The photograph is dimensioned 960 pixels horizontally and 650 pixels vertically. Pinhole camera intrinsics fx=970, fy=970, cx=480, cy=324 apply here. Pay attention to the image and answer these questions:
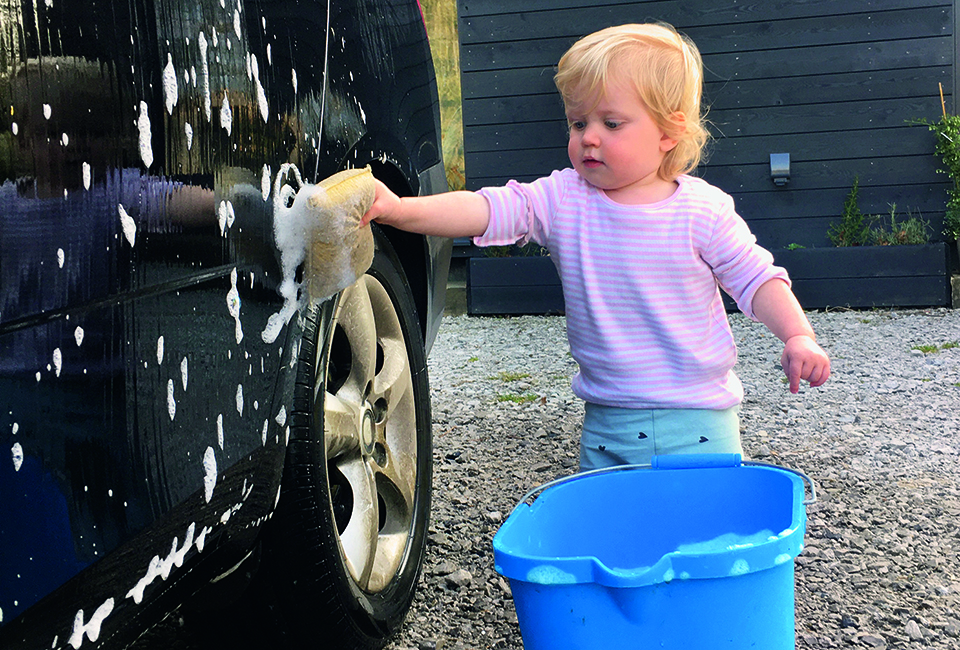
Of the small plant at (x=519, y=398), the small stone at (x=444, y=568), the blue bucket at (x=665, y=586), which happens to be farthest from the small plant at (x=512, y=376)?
the blue bucket at (x=665, y=586)

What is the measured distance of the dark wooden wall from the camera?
7016 mm

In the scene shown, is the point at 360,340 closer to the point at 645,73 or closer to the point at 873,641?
the point at 645,73

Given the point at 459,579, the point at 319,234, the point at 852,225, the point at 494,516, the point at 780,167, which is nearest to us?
the point at 319,234

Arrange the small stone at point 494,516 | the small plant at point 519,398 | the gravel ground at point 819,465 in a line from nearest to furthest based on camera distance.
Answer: the gravel ground at point 819,465 → the small stone at point 494,516 → the small plant at point 519,398

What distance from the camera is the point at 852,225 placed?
6.97 metres

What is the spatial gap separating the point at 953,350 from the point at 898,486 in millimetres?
2440

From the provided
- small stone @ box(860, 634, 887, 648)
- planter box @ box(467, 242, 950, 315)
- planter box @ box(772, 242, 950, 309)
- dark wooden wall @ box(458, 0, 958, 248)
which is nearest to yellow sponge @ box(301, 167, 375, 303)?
small stone @ box(860, 634, 887, 648)

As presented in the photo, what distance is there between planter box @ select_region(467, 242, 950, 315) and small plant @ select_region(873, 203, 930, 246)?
240 mm

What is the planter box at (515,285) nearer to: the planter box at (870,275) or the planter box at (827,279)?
the planter box at (827,279)

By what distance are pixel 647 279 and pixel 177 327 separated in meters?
0.97

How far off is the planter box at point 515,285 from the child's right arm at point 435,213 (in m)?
4.96

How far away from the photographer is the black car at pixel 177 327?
0.79 metres

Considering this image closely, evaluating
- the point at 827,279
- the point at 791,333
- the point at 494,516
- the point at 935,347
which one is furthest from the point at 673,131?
the point at 827,279

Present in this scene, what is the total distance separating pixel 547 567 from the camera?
1.13 metres
